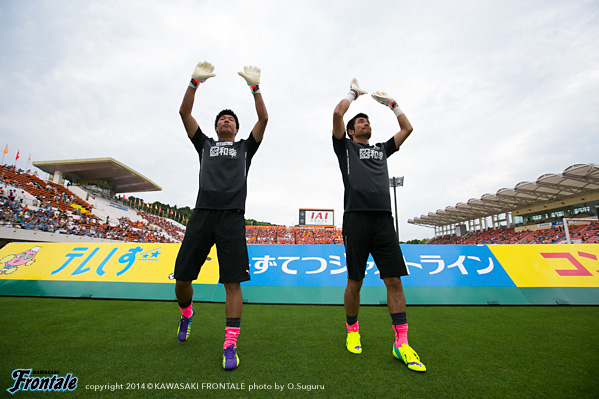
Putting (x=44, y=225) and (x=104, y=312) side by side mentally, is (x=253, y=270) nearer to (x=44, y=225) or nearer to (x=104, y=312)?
(x=104, y=312)

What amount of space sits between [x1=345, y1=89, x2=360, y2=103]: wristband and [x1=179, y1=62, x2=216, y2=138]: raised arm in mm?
1300

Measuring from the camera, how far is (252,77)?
2.62 metres

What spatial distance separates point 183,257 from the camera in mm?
2381

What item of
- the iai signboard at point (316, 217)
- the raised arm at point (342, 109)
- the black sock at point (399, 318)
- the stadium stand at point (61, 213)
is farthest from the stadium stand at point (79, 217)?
the black sock at point (399, 318)

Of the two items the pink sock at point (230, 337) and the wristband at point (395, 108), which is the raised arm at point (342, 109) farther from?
the pink sock at point (230, 337)

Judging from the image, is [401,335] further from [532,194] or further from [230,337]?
[532,194]

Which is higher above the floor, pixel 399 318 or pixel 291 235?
pixel 291 235

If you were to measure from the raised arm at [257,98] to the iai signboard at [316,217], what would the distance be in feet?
95.3

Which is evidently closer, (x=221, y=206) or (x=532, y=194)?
(x=221, y=206)

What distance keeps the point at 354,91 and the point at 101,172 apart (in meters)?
39.1

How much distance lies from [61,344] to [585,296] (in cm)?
650

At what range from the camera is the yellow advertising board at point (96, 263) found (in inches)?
187

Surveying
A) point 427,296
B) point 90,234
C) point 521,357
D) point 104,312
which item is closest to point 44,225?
point 90,234

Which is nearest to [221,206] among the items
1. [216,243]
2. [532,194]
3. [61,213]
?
[216,243]
